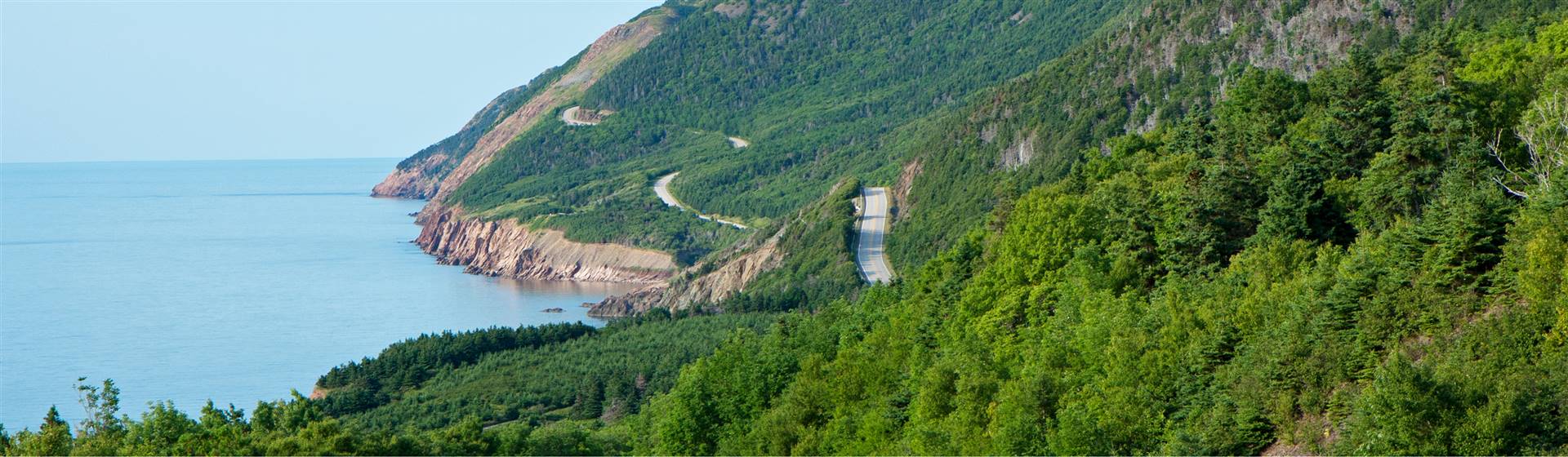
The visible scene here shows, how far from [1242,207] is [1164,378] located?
1289 centimetres

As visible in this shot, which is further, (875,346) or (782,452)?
(875,346)

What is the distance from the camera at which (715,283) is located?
149625 mm

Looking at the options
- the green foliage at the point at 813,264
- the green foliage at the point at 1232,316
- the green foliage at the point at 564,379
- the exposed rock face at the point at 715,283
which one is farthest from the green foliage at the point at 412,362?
the green foliage at the point at 1232,316

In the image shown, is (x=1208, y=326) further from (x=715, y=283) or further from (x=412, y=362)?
(x=715, y=283)

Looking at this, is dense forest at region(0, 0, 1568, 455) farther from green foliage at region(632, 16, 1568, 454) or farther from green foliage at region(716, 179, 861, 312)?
green foliage at region(716, 179, 861, 312)

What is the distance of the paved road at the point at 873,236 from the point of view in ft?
414

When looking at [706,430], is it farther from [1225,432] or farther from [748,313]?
[748,313]

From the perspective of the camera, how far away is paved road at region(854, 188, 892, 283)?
126213mm

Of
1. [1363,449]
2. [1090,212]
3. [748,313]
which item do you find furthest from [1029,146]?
[1363,449]

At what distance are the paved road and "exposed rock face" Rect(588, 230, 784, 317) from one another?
8653mm

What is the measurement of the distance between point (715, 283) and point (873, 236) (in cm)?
1822

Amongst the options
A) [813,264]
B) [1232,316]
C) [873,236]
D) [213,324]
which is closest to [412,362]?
[813,264]

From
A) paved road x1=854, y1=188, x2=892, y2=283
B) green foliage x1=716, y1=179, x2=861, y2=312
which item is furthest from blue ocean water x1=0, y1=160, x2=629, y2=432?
paved road x1=854, y1=188, x2=892, y2=283

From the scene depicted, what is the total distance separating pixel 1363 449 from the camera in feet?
102
